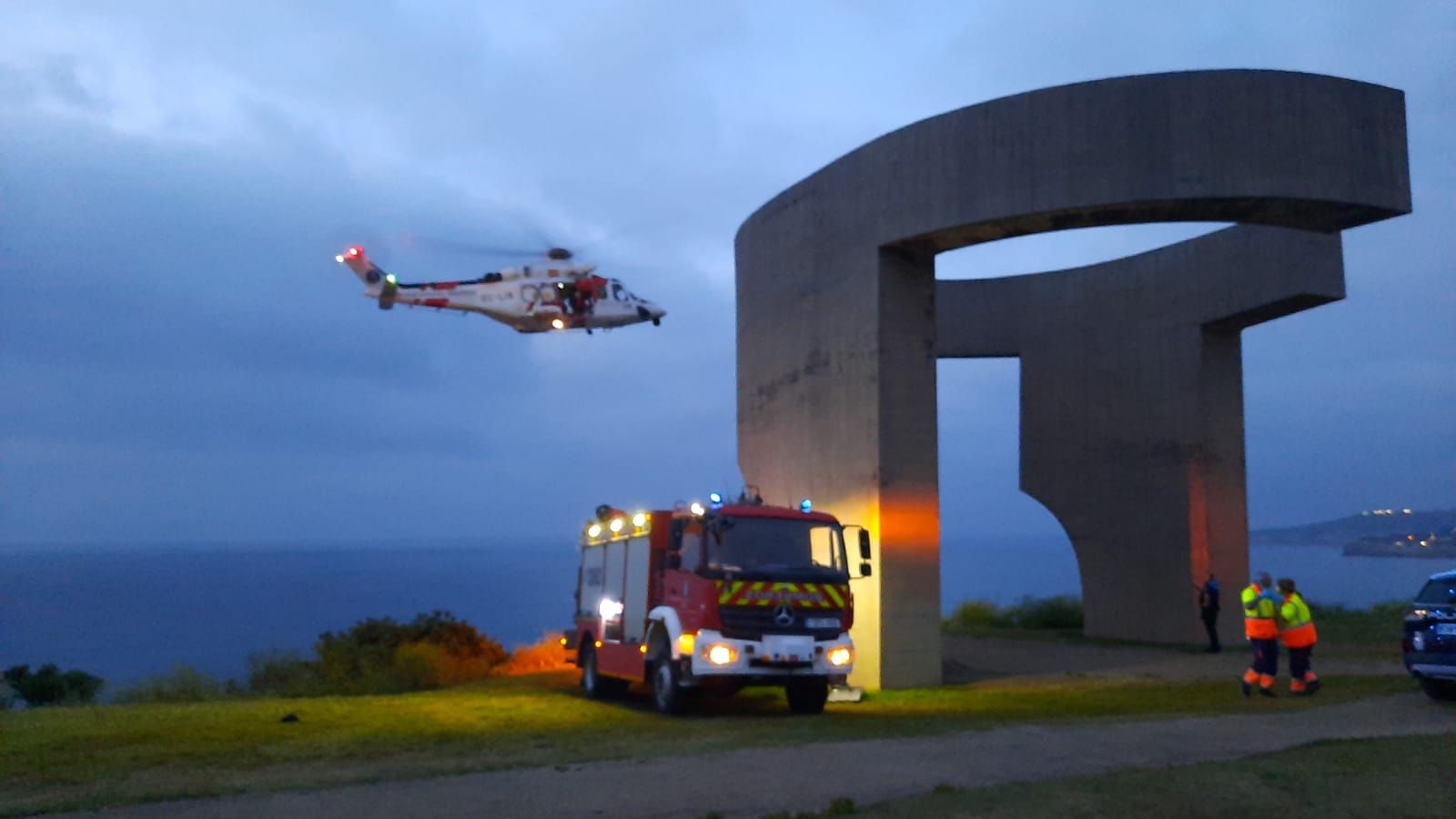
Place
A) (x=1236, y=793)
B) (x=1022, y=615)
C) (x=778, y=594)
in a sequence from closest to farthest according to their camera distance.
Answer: (x=1236, y=793) → (x=778, y=594) → (x=1022, y=615)

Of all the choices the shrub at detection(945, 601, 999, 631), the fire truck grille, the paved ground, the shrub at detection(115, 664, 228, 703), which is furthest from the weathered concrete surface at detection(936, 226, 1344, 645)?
the shrub at detection(115, 664, 228, 703)

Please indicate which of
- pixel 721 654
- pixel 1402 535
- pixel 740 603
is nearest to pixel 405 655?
pixel 721 654

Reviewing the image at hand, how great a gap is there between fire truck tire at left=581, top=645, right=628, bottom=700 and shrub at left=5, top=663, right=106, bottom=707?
394 inches

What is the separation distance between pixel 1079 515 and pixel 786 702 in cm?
1302

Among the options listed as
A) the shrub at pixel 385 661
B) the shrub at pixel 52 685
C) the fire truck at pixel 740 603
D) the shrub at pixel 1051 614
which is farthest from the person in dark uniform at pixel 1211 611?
the shrub at pixel 52 685

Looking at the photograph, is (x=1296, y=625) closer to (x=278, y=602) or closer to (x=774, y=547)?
(x=774, y=547)

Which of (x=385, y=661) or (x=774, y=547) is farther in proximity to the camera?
(x=385, y=661)

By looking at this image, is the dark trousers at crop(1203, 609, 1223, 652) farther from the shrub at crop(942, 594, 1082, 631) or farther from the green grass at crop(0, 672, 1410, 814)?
the shrub at crop(942, 594, 1082, 631)

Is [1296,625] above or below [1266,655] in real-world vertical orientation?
above

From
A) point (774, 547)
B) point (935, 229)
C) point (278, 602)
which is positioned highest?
point (935, 229)

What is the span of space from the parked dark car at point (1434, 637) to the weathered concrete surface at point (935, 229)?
508 centimetres

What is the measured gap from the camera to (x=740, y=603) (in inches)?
529

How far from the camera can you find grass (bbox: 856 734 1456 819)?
7.34 m

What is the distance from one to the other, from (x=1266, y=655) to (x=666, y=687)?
7.37 meters
